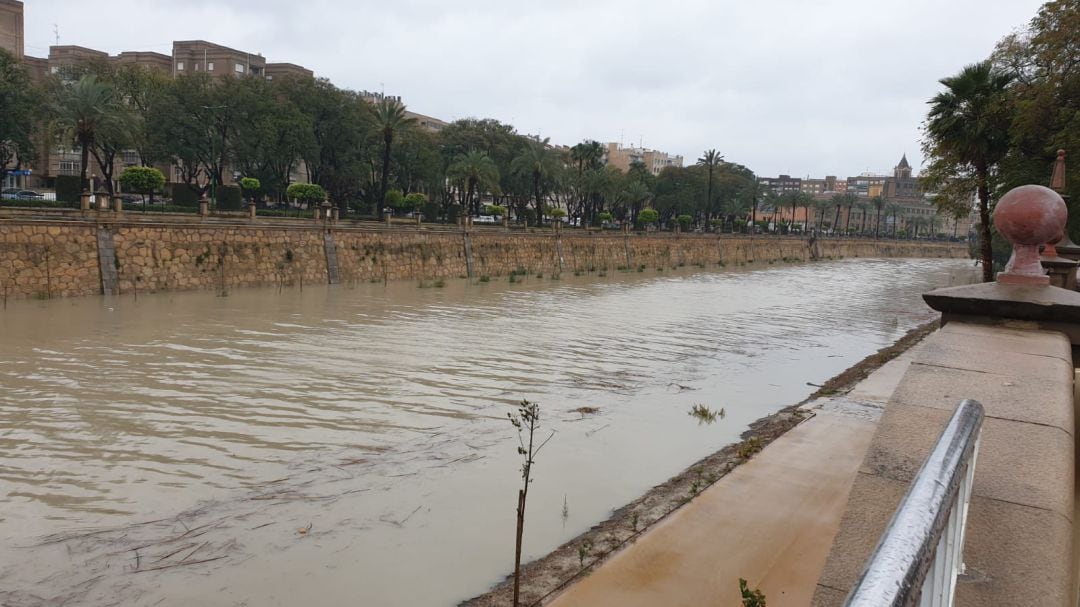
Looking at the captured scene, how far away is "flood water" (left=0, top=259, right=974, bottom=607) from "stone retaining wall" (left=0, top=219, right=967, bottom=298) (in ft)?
4.61

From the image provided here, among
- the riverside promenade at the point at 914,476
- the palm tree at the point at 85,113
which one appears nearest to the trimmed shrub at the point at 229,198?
the palm tree at the point at 85,113

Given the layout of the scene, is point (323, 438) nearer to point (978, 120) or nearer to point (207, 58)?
point (978, 120)

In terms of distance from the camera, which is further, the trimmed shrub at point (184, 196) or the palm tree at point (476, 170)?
the palm tree at point (476, 170)

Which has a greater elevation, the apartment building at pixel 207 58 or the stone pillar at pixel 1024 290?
the apartment building at pixel 207 58

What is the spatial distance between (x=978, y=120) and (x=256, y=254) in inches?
1017

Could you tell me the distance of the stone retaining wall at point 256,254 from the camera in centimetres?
2256

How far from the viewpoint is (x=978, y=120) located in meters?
25.2

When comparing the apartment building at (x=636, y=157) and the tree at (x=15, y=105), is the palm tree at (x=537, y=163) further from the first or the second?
the apartment building at (x=636, y=157)

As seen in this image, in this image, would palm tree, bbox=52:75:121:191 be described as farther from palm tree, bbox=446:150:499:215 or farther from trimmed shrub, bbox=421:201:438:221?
palm tree, bbox=446:150:499:215

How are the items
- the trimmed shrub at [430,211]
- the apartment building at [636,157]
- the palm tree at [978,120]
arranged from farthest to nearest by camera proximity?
1. the apartment building at [636,157]
2. the trimmed shrub at [430,211]
3. the palm tree at [978,120]

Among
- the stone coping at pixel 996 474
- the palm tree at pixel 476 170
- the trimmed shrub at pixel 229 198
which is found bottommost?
the stone coping at pixel 996 474

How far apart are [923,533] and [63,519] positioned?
25.9ft

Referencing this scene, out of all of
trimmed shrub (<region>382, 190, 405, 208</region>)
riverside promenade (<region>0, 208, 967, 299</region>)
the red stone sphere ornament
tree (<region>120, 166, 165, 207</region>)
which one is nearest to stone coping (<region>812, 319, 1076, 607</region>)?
the red stone sphere ornament

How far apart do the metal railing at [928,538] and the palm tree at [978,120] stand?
26939 millimetres
